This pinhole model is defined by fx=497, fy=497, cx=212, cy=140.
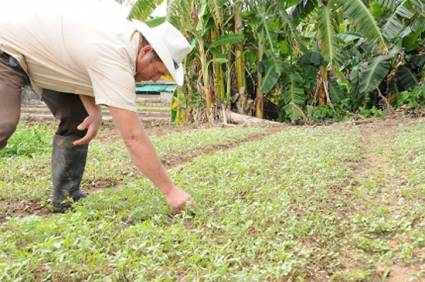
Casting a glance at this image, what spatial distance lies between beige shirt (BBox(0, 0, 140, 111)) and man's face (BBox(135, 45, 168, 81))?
0.05 metres

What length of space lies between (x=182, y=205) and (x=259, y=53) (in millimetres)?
7576

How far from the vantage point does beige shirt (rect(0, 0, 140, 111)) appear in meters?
2.71

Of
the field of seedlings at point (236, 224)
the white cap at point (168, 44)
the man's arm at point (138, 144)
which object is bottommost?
the field of seedlings at point (236, 224)

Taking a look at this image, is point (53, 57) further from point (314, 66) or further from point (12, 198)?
point (314, 66)

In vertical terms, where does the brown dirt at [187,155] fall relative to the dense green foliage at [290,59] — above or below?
→ below

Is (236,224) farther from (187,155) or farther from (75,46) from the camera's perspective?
(187,155)

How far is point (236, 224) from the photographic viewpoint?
2824 mm

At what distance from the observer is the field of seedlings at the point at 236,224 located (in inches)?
87.5

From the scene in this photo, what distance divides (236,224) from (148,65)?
106 cm

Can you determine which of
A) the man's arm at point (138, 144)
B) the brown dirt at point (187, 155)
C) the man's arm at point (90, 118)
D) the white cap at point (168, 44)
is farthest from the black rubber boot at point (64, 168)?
the brown dirt at point (187, 155)

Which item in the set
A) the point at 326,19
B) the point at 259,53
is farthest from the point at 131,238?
the point at 259,53

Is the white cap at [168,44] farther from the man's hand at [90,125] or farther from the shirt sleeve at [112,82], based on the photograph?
the man's hand at [90,125]

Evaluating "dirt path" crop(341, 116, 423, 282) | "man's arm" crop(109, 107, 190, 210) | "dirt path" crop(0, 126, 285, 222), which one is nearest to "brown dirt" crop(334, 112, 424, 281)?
"dirt path" crop(341, 116, 423, 282)

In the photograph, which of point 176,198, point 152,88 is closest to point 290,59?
point 152,88
